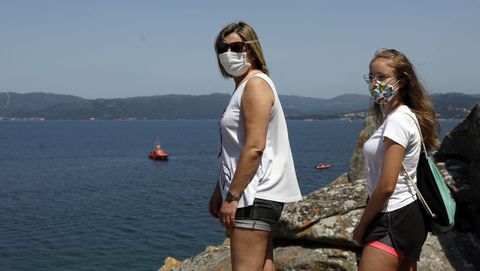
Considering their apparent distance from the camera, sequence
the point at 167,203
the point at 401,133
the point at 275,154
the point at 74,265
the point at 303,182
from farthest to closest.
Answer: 1. the point at 303,182
2. the point at 167,203
3. the point at 74,265
4. the point at 275,154
5. the point at 401,133

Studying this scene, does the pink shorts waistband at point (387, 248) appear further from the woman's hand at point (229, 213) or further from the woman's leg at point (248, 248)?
the woman's hand at point (229, 213)

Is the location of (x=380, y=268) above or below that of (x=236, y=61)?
below

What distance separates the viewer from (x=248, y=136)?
143 inches

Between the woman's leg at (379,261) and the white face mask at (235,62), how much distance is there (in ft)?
4.83

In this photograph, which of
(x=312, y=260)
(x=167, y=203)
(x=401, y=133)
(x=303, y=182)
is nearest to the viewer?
(x=401, y=133)

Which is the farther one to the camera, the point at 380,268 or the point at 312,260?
the point at 312,260

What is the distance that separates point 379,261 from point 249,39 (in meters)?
1.70

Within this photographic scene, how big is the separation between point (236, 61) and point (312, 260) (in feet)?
9.80

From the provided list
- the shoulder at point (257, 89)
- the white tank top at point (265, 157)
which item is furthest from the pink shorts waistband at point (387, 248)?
the shoulder at point (257, 89)

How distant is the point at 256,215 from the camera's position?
3.70 meters

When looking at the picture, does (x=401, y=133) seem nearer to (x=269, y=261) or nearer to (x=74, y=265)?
(x=269, y=261)

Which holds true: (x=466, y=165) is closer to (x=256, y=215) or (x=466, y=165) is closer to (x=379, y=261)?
(x=379, y=261)

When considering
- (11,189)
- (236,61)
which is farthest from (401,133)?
(11,189)

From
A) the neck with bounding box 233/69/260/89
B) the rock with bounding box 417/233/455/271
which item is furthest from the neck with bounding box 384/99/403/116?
the rock with bounding box 417/233/455/271
